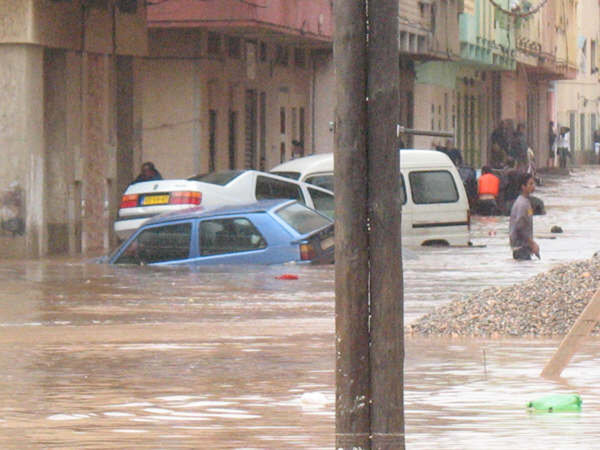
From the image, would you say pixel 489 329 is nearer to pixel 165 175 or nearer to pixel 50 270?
pixel 50 270

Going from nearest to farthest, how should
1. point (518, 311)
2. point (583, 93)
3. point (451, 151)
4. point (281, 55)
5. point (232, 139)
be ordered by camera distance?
point (518, 311) < point (232, 139) < point (281, 55) < point (451, 151) < point (583, 93)

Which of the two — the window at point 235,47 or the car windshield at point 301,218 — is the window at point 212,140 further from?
the car windshield at point 301,218

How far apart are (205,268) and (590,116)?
81073 millimetres

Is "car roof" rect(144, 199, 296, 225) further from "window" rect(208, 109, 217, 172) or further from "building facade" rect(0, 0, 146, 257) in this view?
"window" rect(208, 109, 217, 172)

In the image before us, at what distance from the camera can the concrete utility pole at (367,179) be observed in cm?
488

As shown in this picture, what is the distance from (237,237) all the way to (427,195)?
674 centimetres

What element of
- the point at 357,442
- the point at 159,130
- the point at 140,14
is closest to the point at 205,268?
the point at 140,14

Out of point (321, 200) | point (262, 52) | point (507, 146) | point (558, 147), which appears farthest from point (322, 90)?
point (558, 147)

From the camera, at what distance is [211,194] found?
25.2m

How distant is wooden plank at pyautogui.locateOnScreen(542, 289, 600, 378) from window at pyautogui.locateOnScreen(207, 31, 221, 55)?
982 inches

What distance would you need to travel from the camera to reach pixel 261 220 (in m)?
20.4

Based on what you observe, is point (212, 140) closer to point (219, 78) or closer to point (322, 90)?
point (219, 78)

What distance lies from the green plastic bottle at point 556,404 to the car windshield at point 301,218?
11688 mm

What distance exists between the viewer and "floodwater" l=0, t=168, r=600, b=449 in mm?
Result: 8188
